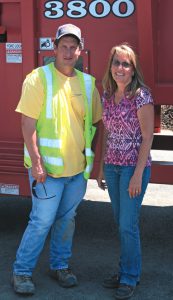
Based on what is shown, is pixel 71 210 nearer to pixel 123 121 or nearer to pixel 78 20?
pixel 123 121

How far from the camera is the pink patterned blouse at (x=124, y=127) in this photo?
3.00 metres

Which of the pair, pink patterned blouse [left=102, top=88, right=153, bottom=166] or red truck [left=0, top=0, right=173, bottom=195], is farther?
red truck [left=0, top=0, right=173, bottom=195]

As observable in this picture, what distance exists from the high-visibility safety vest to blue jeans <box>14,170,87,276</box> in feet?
0.34

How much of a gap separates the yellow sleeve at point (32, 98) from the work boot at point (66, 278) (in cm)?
110

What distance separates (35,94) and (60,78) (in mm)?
206

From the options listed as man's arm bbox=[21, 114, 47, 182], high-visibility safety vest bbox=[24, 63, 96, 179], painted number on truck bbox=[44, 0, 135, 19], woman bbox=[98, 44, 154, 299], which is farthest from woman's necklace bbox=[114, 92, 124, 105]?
painted number on truck bbox=[44, 0, 135, 19]

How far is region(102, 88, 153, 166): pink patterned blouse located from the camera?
3.00 m

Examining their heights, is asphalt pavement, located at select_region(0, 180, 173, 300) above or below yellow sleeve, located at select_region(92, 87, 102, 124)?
below

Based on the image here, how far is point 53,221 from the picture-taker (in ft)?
10.8

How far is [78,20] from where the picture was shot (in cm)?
364

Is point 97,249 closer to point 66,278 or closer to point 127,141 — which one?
point 66,278

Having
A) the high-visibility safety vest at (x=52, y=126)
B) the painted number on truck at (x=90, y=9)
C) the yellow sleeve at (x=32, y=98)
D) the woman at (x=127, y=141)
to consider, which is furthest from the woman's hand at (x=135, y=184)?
the painted number on truck at (x=90, y=9)

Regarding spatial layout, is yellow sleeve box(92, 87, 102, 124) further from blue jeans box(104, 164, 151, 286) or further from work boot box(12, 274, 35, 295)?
work boot box(12, 274, 35, 295)

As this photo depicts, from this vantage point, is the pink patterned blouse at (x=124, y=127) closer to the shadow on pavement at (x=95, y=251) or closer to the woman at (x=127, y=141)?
the woman at (x=127, y=141)
